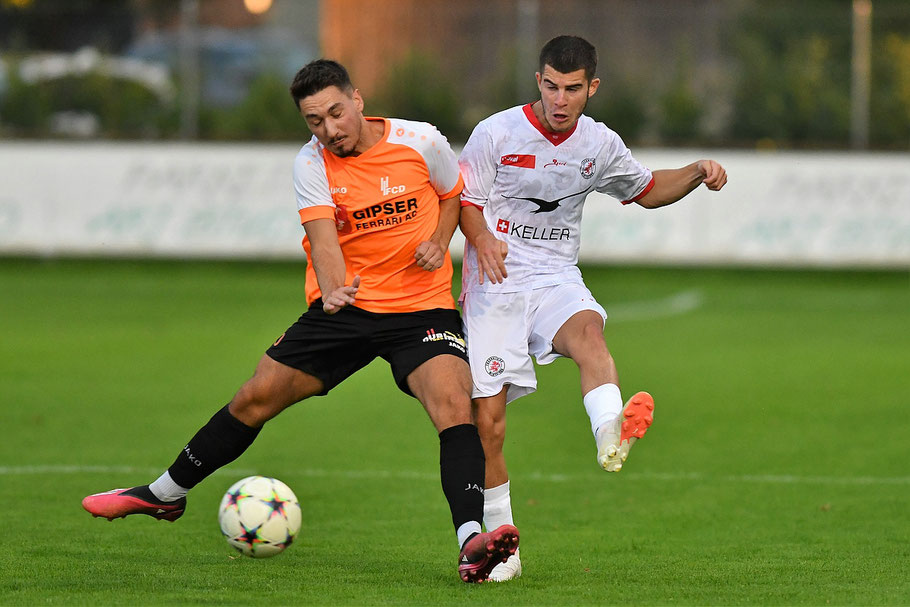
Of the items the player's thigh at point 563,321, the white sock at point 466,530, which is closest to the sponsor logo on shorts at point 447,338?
the player's thigh at point 563,321

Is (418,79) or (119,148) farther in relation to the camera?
(418,79)

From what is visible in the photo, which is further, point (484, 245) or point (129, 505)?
point (129, 505)

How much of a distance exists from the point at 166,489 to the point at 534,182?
204 centimetres

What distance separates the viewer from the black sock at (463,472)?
5.38 m

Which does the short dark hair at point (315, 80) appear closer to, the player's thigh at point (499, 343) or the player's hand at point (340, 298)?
the player's hand at point (340, 298)

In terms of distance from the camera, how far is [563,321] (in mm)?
5867

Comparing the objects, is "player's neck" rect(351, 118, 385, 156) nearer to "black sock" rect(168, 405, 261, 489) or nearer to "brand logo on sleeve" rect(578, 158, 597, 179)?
"brand logo on sleeve" rect(578, 158, 597, 179)

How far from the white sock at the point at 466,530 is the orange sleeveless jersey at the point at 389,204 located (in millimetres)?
992

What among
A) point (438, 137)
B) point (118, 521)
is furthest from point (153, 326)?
point (438, 137)

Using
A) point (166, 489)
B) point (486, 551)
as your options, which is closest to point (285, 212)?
point (166, 489)

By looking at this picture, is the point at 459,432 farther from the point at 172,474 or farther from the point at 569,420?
the point at 569,420

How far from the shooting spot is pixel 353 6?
2414cm

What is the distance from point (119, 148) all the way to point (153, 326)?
6554 mm

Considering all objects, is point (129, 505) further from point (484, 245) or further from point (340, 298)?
point (484, 245)
